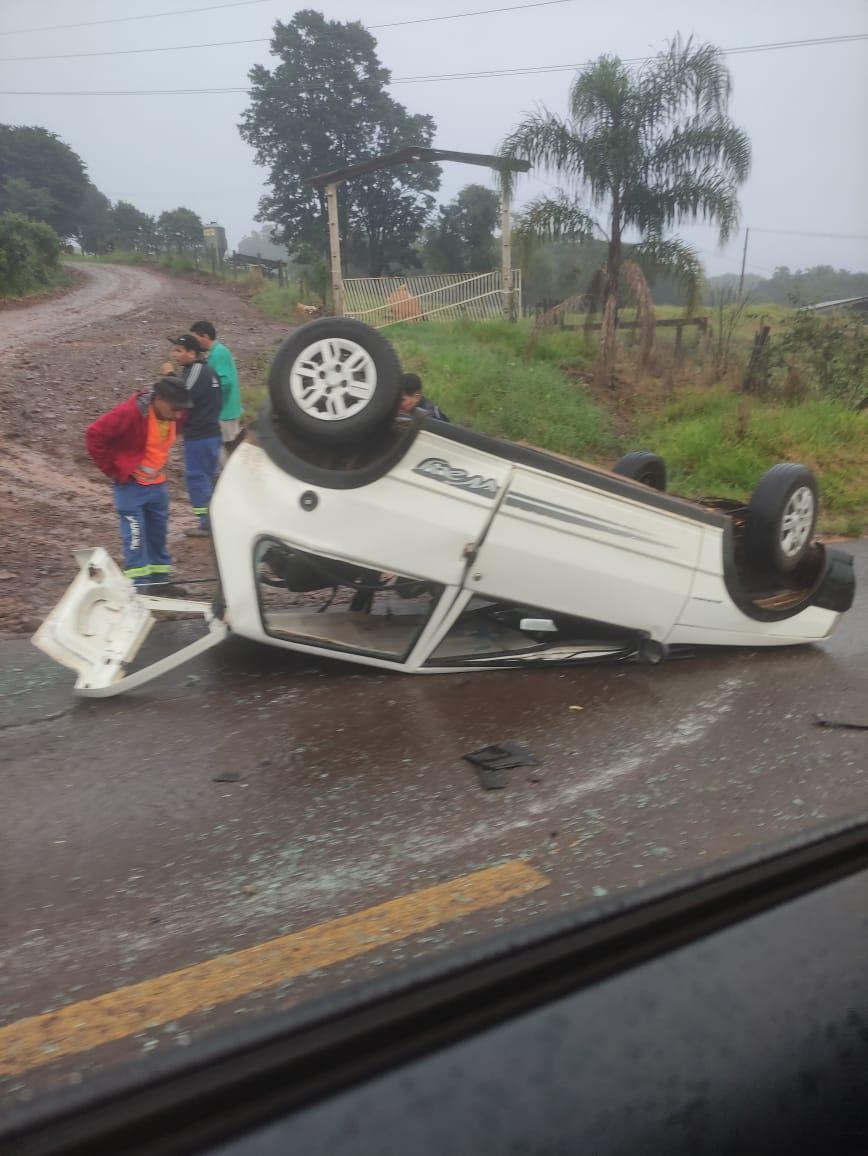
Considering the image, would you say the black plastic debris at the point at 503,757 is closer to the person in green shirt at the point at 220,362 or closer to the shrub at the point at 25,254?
the person in green shirt at the point at 220,362

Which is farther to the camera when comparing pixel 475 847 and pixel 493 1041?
pixel 475 847

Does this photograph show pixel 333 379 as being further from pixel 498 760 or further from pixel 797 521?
pixel 797 521

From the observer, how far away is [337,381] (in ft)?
14.2

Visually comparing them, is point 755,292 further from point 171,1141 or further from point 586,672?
point 171,1141

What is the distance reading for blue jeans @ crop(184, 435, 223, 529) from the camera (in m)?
7.34

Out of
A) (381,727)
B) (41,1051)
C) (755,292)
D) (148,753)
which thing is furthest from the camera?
(755,292)

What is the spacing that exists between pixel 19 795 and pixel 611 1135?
3360 millimetres

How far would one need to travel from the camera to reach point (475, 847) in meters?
3.24

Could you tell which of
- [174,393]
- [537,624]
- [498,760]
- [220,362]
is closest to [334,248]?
[220,362]

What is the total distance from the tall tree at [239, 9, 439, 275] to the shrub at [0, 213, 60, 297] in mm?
6159

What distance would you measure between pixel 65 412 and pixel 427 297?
9.74 m

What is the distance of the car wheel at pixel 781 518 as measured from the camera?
5144mm

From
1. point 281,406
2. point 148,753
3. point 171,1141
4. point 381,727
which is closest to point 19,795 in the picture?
point 148,753

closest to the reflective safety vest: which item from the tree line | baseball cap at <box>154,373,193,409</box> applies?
baseball cap at <box>154,373,193,409</box>
